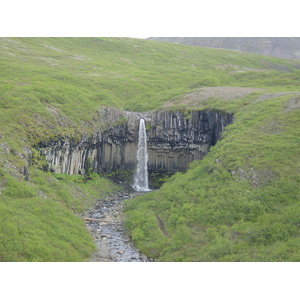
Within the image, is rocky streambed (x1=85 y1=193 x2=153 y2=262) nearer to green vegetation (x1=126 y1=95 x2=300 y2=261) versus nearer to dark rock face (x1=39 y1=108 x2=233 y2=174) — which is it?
green vegetation (x1=126 y1=95 x2=300 y2=261)

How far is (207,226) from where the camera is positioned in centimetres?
2850

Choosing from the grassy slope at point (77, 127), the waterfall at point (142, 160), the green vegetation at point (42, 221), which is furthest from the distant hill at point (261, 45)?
the green vegetation at point (42, 221)

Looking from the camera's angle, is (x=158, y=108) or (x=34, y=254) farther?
(x=158, y=108)

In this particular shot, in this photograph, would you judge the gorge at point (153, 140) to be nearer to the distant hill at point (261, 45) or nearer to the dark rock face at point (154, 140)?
the dark rock face at point (154, 140)

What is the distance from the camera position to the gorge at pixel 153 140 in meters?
45.7

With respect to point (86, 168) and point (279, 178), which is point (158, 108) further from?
point (279, 178)

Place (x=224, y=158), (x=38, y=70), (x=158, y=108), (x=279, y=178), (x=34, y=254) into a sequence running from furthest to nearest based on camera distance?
1. (x=38, y=70)
2. (x=158, y=108)
3. (x=224, y=158)
4. (x=279, y=178)
5. (x=34, y=254)

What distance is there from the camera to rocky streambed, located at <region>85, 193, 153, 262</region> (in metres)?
26.7

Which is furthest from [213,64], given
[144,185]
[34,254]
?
[34,254]

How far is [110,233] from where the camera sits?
1234 inches

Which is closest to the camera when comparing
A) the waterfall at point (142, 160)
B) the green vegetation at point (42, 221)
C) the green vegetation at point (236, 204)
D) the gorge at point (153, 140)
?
the green vegetation at point (42, 221)

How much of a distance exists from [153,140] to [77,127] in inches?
422

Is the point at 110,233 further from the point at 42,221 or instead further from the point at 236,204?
the point at 236,204

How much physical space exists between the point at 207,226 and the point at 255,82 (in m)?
49.0
